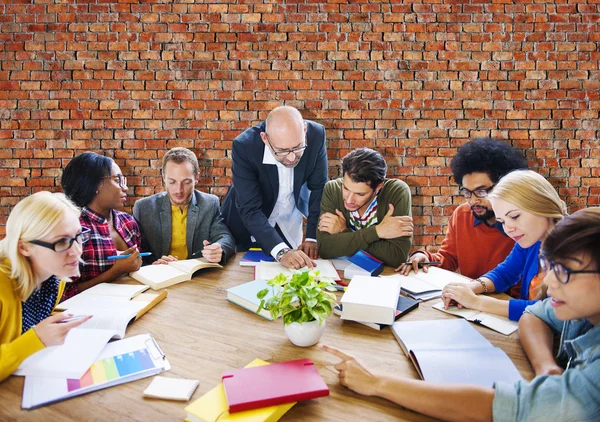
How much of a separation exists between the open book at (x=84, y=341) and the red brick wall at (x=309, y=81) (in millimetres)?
2240

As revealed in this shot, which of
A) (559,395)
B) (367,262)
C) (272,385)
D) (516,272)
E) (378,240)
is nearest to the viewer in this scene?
(559,395)

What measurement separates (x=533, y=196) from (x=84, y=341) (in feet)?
5.01

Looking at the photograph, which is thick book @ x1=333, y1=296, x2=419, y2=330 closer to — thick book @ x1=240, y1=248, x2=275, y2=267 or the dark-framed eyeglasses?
thick book @ x1=240, y1=248, x2=275, y2=267

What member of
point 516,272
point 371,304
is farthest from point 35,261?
point 516,272

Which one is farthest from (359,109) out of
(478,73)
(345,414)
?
(345,414)

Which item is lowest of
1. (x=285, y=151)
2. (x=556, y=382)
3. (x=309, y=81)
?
(x=556, y=382)

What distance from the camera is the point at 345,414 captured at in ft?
3.22

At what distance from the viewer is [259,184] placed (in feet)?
8.33

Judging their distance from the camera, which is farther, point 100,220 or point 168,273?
point 100,220

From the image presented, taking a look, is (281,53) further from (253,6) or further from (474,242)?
(474,242)

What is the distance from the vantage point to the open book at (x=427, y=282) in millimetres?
1676

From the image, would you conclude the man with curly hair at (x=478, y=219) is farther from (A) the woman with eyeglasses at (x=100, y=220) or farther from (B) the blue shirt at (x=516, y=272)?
(A) the woman with eyeglasses at (x=100, y=220)

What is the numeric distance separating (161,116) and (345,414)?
312 centimetres

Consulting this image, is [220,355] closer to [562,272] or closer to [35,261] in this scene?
[35,261]
